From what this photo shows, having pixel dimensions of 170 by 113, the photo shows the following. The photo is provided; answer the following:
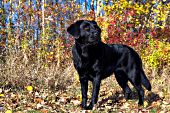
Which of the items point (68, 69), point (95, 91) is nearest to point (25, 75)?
point (68, 69)

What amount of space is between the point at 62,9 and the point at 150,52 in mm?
12154

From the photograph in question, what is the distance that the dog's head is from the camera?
20.1ft

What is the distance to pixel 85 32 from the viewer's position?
6.18m

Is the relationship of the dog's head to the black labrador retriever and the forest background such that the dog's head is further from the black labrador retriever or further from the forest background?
the forest background

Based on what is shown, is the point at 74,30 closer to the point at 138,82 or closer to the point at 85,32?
the point at 85,32

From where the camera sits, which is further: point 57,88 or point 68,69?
point 68,69

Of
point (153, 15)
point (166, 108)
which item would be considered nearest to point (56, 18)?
point (153, 15)

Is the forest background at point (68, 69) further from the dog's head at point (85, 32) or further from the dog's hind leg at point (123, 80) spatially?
the dog's head at point (85, 32)

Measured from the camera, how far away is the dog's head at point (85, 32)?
6130 millimetres

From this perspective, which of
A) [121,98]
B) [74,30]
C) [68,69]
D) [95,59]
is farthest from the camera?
Answer: [68,69]

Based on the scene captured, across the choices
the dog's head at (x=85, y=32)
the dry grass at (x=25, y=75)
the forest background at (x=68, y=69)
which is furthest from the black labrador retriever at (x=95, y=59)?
the dry grass at (x=25, y=75)

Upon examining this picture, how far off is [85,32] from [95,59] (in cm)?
57

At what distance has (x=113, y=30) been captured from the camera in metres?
12.3

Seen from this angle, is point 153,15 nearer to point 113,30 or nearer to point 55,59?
point 113,30
